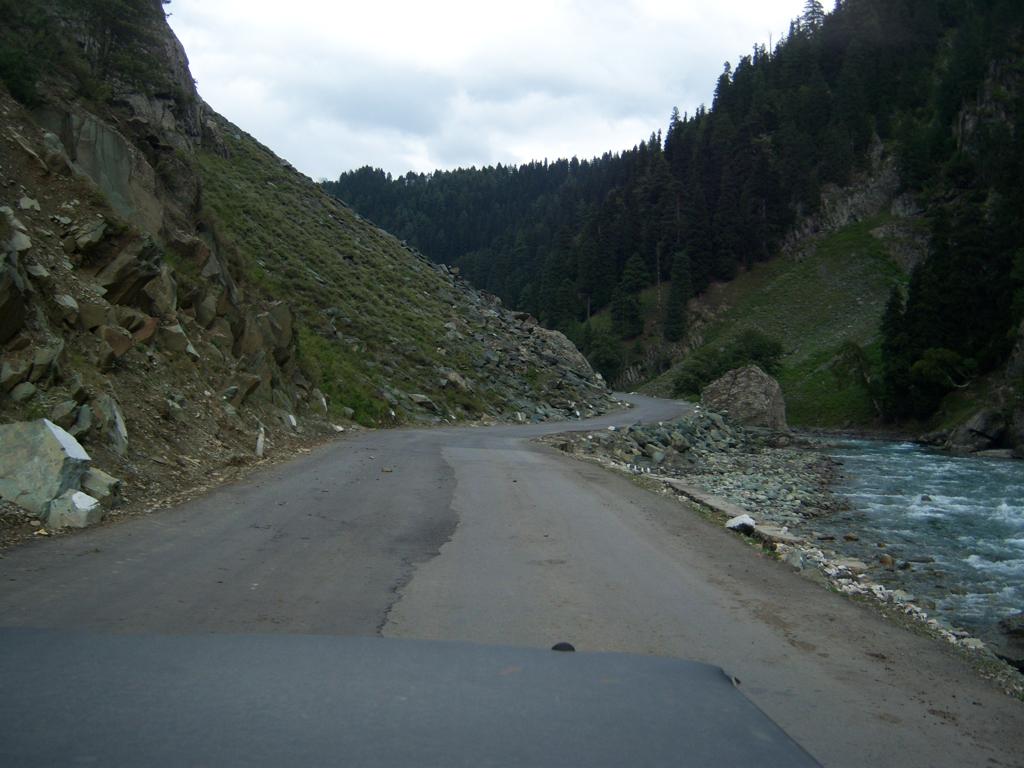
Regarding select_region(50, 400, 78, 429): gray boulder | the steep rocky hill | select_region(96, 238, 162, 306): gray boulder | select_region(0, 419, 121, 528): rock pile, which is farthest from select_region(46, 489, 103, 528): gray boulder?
select_region(96, 238, 162, 306): gray boulder

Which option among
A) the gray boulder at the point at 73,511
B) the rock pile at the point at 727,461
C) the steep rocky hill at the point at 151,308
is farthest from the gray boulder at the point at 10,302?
the rock pile at the point at 727,461

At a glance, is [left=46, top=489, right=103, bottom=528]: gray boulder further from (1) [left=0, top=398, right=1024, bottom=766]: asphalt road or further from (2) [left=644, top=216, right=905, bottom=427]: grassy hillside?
(2) [left=644, top=216, right=905, bottom=427]: grassy hillside

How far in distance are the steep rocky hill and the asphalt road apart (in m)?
3.04

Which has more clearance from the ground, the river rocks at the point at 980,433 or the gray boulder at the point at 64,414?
the gray boulder at the point at 64,414

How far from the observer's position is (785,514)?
16719 millimetres

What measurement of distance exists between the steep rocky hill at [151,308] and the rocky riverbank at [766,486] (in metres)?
7.62

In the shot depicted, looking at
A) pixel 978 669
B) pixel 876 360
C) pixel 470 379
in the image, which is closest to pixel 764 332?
pixel 876 360

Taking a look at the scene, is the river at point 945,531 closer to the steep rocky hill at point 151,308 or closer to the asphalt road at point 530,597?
the asphalt road at point 530,597

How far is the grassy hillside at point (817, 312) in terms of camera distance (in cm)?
5959

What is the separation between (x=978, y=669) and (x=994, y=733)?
5.01 feet

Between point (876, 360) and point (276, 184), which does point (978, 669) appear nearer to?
point (276, 184)

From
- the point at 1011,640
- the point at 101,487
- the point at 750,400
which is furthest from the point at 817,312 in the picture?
the point at 101,487

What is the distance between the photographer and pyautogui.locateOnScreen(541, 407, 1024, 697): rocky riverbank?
27.5 feet

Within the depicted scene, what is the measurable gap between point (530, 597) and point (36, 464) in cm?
601
